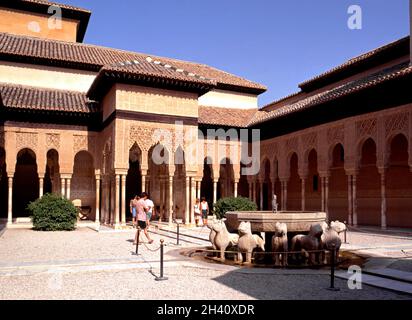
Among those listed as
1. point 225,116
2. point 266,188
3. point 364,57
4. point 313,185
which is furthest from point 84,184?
point 364,57

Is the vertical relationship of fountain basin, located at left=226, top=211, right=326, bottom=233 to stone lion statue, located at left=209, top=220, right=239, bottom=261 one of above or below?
above

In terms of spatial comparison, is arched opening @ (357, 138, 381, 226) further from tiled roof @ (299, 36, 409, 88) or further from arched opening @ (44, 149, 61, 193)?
arched opening @ (44, 149, 61, 193)

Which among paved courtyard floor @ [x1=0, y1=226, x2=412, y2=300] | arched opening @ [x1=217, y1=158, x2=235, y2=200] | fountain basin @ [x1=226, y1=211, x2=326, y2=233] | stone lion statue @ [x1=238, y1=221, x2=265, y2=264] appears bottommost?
paved courtyard floor @ [x1=0, y1=226, x2=412, y2=300]

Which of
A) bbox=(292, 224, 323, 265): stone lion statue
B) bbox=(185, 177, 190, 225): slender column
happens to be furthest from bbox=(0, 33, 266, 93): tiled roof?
bbox=(292, 224, 323, 265): stone lion statue

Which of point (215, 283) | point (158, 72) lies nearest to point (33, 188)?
point (158, 72)

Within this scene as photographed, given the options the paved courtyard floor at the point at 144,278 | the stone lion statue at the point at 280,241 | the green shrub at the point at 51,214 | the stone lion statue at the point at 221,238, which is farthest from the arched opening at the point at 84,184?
the stone lion statue at the point at 280,241

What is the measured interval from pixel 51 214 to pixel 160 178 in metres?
6.82

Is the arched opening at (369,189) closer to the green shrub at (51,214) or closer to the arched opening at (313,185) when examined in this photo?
the arched opening at (313,185)

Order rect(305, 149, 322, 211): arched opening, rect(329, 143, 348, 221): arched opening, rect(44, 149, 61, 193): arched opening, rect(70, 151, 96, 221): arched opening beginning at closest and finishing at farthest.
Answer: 1. rect(329, 143, 348, 221): arched opening
2. rect(44, 149, 61, 193): arched opening
3. rect(70, 151, 96, 221): arched opening
4. rect(305, 149, 322, 211): arched opening

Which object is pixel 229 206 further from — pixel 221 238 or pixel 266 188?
pixel 266 188

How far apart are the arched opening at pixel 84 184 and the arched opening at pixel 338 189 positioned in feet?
41.5

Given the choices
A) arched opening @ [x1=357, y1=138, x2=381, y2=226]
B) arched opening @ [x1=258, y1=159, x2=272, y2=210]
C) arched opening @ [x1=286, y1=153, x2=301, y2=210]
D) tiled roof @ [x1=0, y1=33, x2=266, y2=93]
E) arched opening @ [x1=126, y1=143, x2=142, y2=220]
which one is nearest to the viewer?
arched opening @ [x1=357, y1=138, x2=381, y2=226]

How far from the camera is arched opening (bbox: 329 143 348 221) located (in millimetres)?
21875

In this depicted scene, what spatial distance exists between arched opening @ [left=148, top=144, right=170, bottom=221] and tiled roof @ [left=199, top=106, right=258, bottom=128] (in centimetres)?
330
